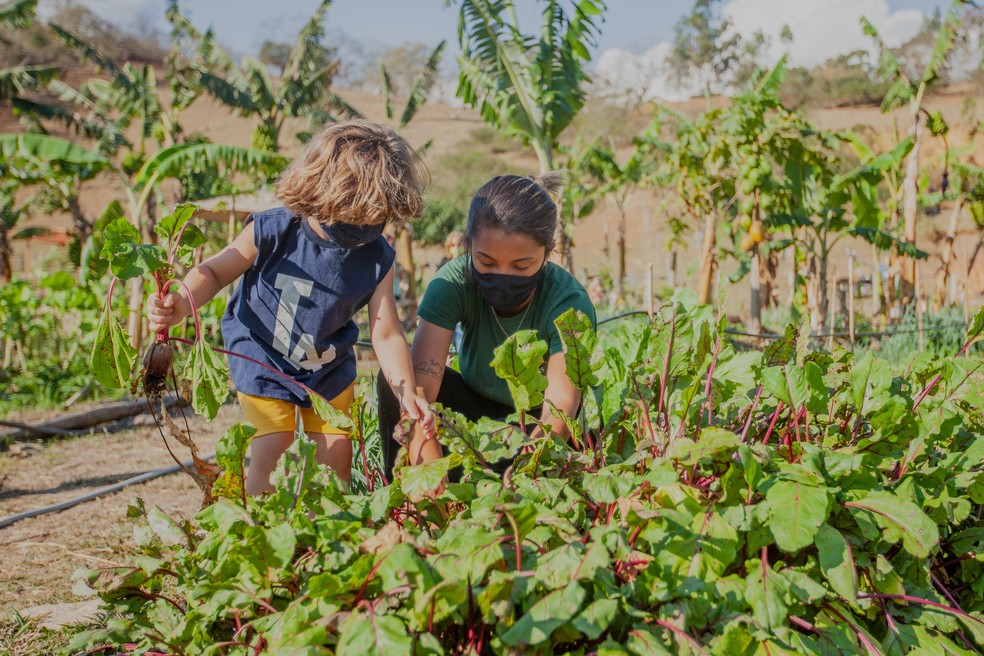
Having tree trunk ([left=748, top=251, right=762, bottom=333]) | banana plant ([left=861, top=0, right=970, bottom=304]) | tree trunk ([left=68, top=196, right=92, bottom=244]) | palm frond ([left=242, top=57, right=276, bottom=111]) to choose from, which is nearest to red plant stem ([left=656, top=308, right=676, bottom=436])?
tree trunk ([left=748, top=251, right=762, bottom=333])

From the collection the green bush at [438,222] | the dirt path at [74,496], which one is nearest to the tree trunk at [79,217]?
the dirt path at [74,496]

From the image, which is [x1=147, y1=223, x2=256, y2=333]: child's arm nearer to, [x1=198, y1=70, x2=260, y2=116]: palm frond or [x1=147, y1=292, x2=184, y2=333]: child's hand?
[x1=147, y1=292, x2=184, y2=333]: child's hand

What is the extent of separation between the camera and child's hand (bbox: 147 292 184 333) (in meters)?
1.41

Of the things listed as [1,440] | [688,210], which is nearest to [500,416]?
[1,440]

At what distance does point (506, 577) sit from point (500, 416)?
1.52 meters

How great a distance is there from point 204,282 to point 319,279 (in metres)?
0.38

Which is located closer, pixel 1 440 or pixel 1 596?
pixel 1 596

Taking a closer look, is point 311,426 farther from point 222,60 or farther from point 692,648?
point 222,60

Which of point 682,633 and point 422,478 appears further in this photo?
point 422,478

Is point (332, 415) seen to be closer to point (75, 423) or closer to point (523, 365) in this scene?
point (523, 365)

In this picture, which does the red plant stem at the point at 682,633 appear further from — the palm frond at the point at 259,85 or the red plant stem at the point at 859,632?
the palm frond at the point at 259,85

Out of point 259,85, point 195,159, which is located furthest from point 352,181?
point 259,85

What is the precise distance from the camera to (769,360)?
5.07 feet

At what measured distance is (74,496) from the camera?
3.83m
